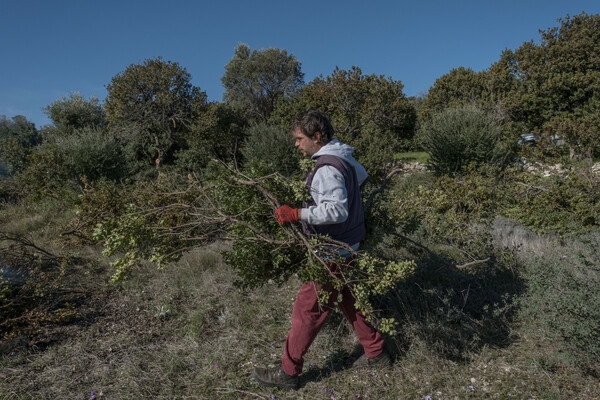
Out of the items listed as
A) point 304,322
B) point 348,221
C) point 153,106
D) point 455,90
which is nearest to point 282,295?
point 304,322

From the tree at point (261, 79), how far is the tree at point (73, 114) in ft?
31.3

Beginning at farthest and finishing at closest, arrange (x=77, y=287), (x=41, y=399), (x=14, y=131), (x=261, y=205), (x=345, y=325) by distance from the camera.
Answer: (x=14, y=131)
(x=77, y=287)
(x=345, y=325)
(x=261, y=205)
(x=41, y=399)

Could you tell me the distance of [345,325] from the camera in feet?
10.3

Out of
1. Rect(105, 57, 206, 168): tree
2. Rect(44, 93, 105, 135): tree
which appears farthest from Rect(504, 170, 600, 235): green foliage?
Rect(44, 93, 105, 135): tree

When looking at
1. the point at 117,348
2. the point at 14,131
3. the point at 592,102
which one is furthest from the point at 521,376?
the point at 14,131

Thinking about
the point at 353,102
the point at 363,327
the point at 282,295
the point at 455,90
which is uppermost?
the point at 455,90

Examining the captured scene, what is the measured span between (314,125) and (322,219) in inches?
25.9

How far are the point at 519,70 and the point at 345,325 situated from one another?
2012 cm

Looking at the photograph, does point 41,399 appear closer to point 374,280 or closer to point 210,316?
point 210,316

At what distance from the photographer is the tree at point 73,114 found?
17828 mm

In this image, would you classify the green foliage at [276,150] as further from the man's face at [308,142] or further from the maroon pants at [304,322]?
the maroon pants at [304,322]

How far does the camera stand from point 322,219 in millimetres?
2053

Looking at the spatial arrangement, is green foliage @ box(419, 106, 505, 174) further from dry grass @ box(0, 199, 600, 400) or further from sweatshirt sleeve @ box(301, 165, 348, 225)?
sweatshirt sleeve @ box(301, 165, 348, 225)

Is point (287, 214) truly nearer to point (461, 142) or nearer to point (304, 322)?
point (304, 322)
